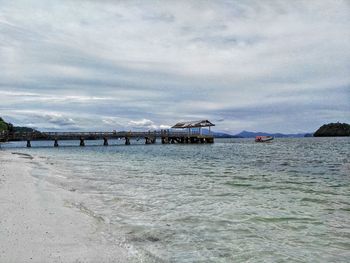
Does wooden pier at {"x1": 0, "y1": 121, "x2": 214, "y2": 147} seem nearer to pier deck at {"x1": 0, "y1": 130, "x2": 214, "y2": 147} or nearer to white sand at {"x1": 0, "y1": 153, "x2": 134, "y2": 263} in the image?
pier deck at {"x1": 0, "y1": 130, "x2": 214, "y2": 147}

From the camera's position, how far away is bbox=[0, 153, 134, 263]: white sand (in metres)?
5.52

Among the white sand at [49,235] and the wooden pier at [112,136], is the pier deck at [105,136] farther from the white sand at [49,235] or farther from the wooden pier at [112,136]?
the white sand at [49,235]

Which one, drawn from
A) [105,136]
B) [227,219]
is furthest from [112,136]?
[227,219]

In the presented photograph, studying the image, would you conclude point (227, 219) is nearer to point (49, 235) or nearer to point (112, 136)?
point (49, 235)

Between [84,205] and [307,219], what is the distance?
6.72 metres

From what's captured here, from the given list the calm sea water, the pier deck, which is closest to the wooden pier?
the pier deck

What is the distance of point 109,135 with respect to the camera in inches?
3376

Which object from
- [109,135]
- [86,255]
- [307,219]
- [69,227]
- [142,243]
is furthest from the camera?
[109,135]

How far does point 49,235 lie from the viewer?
6.59m

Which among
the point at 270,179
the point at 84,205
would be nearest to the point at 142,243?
the point at 84,205

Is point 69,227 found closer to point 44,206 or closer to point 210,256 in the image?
point 44,206

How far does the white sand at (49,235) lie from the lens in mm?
5520

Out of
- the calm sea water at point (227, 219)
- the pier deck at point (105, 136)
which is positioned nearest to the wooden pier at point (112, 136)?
the pier deck at point (105, 136)

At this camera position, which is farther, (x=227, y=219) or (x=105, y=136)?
(x=105, y=136)
